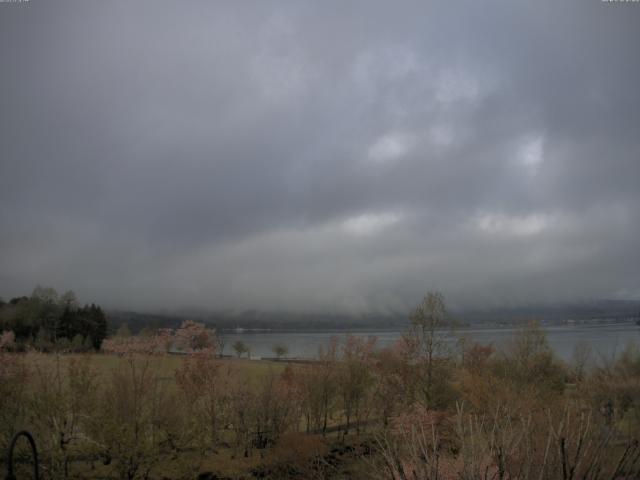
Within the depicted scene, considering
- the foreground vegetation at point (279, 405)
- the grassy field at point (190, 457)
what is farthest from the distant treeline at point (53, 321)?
the grassy field at point (190, 457)

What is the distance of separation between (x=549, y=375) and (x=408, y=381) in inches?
657

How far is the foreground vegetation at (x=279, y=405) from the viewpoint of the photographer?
23.8 metres

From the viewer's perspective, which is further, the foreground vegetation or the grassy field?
the grassy field

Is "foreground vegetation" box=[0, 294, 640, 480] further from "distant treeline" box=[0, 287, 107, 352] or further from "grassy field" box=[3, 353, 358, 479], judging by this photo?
"distant treeline" box=[0, 287, 107, 352]

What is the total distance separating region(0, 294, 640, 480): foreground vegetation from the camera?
23.8 meters

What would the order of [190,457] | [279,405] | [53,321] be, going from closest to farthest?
[190,457] → [279,405] → [53,321]

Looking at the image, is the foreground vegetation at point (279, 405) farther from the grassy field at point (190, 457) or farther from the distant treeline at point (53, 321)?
the distant treeline at point (53, 321)

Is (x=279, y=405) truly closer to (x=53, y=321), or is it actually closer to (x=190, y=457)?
(x=190, y=457)

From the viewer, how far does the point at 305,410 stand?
126ft

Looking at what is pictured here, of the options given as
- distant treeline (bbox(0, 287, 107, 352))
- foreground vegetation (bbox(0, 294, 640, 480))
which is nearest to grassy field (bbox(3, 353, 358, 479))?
foreground vegetation (bbox(0, 294, 640, 480))

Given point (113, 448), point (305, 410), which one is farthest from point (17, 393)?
point (305, 410)

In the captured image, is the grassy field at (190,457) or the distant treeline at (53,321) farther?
the distant treeline at (53,321)

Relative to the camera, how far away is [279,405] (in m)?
32.7

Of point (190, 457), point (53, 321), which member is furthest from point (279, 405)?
point (53, 321)
